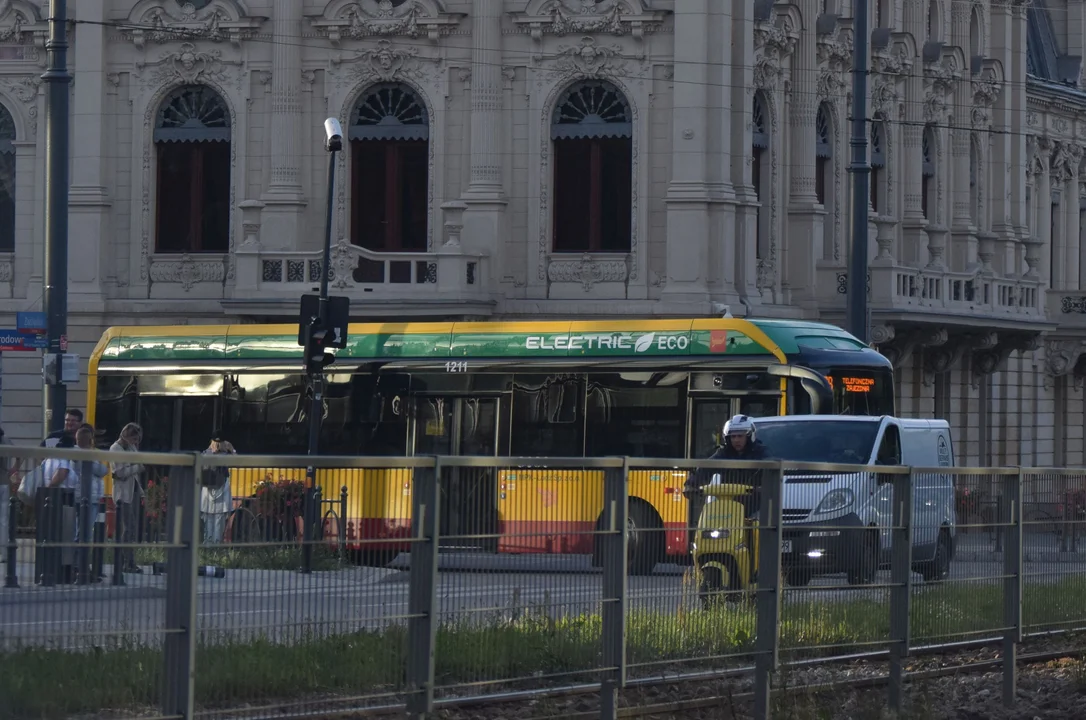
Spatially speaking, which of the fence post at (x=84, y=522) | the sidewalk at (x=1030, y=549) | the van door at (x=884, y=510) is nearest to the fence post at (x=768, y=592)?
the van door at (x=884, y=510)

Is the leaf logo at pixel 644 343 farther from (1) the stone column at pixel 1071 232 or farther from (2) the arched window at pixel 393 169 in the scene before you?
(1) the stone column at pixel 1071 232

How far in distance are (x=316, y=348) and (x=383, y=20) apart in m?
12.3

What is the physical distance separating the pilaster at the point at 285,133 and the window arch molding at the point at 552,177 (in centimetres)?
405

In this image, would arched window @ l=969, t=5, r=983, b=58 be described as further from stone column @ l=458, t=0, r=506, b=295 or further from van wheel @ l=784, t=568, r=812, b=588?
van wheel @ l=784, t=568, r=812, b=588

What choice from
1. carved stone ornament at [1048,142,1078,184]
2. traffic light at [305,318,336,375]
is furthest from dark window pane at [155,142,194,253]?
carved stone ornament at [1048,142,1078,184]

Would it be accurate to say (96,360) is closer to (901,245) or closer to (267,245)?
(267,245)

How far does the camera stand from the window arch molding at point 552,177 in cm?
3641

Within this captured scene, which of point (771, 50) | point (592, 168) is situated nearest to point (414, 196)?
point (592, 168)

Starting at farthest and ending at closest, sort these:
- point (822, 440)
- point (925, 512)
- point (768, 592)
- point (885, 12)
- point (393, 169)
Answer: point (885, 12)
point (393, 169)
point (822, 440)
point (925, 512)
point (768, 592)

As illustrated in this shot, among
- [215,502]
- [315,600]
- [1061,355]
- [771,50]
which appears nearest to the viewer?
[215,502]

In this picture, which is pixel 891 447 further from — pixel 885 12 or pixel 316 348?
pixel 885 12

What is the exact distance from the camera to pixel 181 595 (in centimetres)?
820

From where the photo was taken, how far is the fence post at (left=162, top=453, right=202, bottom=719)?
26.5 ft

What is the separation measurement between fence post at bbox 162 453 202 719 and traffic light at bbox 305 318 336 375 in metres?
17.9
